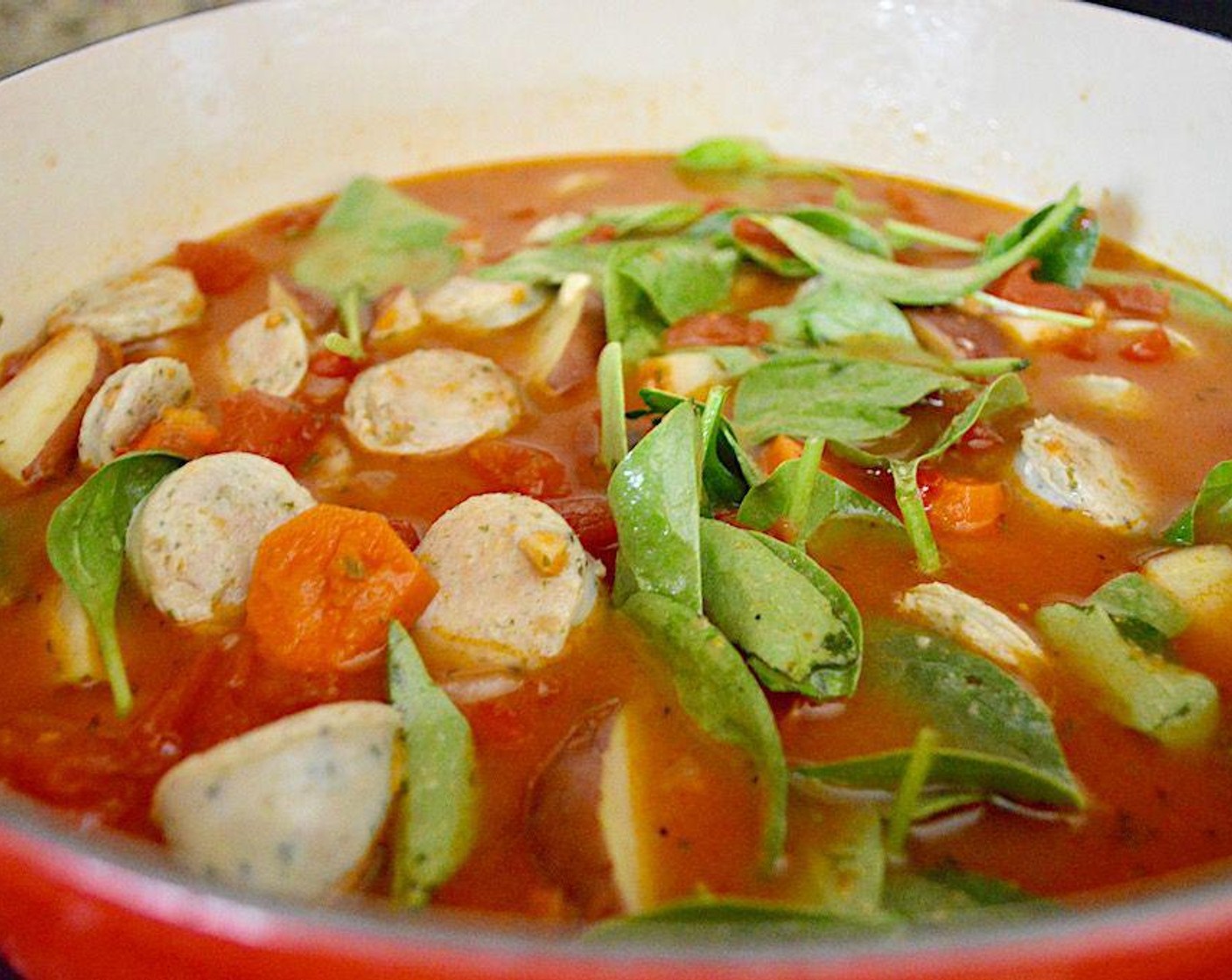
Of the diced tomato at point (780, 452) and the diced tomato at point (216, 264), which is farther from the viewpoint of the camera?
the diced tomato at point (216, 264)

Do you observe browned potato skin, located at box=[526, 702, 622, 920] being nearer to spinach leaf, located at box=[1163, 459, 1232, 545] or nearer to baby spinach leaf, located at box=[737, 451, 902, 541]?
baby spinach leaf, located at box=[737, 451, 902, 541]

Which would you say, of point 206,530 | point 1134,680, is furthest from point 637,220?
point 1134,680

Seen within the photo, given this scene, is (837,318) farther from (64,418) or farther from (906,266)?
(64,418)

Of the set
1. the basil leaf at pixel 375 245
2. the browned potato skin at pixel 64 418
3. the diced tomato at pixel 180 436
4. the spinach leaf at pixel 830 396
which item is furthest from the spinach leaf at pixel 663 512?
the basil leaf at pixel 375 245

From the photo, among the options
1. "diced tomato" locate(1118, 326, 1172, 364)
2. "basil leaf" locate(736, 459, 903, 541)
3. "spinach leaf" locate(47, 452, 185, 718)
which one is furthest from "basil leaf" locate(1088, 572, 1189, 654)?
"spinach leaf" locate(47, 452, 185, 718)

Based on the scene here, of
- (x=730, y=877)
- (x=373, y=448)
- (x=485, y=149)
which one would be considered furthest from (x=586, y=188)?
(x=730, y=877)

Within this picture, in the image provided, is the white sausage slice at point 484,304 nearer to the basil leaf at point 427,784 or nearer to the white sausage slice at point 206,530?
the white sausage slice at point 206,530

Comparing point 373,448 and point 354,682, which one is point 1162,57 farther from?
point 354,682
